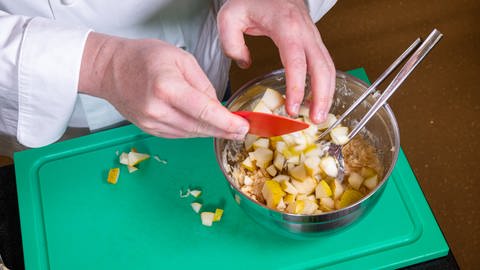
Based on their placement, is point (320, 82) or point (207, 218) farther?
point (207, 218)

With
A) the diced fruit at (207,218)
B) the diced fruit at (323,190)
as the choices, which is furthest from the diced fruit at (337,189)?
the diced fruit at (207,218)

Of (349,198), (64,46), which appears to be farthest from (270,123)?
(64,46)

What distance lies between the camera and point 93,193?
98 cm

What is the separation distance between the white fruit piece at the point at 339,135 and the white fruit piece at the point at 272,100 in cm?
9

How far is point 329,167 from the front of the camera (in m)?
0.83

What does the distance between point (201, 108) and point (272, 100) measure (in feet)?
0.65

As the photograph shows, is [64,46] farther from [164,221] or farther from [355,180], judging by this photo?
[355,180]

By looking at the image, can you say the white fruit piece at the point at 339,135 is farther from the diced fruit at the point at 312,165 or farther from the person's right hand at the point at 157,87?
the person's right hand at the point at 157,87

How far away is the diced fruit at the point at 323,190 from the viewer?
0.81 m

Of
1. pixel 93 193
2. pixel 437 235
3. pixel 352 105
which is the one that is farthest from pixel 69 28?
A: pixel 437 235

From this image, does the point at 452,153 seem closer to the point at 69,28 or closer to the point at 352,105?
the point at 352,105

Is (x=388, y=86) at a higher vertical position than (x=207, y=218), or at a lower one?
higher

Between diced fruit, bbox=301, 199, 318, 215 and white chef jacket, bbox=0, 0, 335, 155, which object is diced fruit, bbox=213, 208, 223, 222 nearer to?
diced fruit, bbox=301, 199, 318, 215

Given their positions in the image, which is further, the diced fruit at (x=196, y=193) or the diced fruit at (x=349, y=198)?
the diced fruit at (x=196, y=193)
